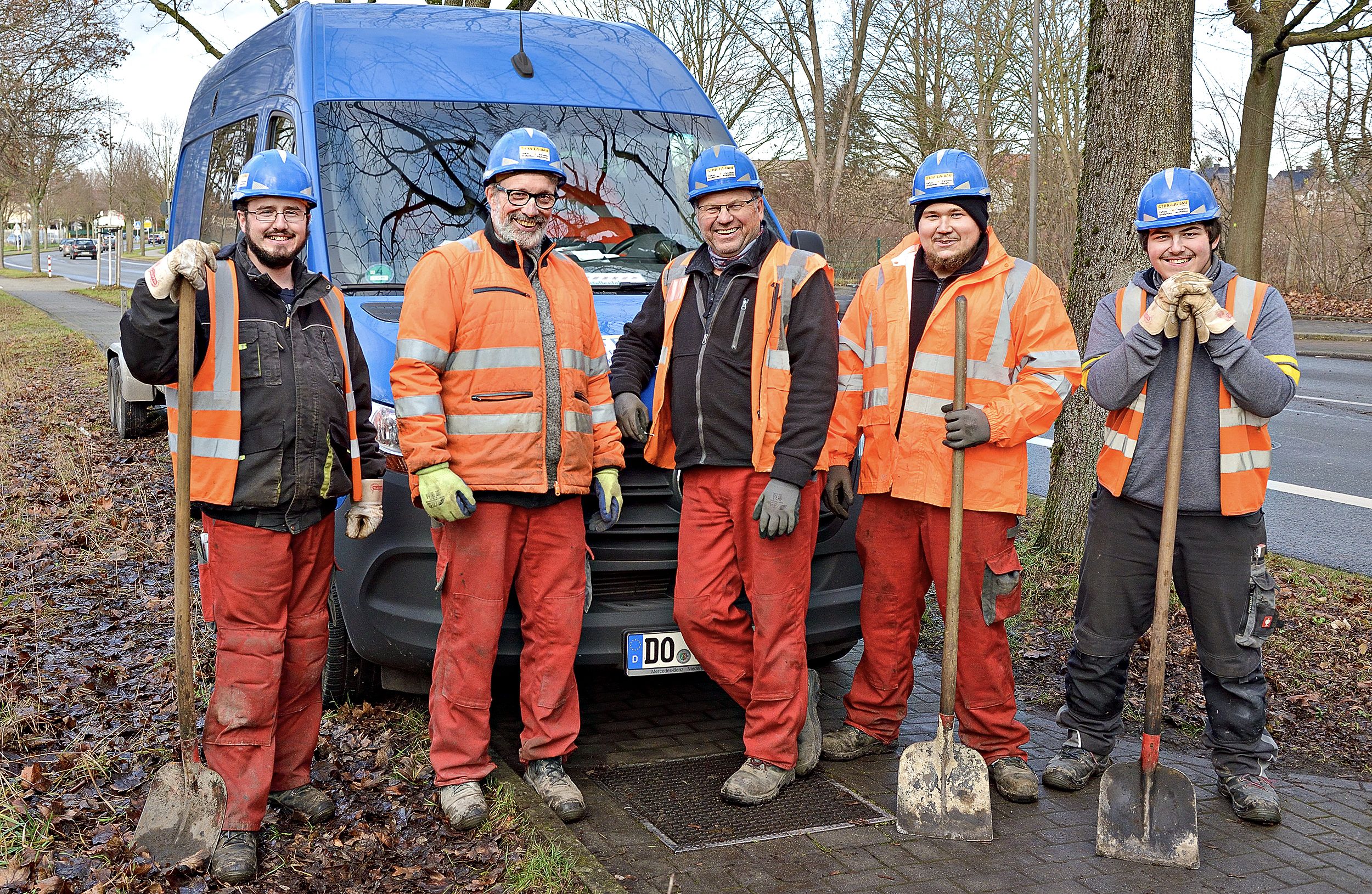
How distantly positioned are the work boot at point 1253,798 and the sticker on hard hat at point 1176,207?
73.9 inches

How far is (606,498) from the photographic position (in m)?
4.00

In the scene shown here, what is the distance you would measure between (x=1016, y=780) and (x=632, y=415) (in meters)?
1.81

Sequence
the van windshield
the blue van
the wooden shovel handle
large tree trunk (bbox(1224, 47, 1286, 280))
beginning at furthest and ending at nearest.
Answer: large tree trunk (bbox(1224, 47, 1286, 280)) → the van windshield → the blue van → the wooden shovel handle

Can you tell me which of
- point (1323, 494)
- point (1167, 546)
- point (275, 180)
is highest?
point (275, 180)

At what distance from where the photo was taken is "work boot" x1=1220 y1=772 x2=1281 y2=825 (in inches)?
152

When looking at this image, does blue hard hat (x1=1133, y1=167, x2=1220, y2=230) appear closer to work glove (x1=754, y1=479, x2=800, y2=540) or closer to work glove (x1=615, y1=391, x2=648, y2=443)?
→ work glove (x1=754, y1=479, x2=800, y2=540)

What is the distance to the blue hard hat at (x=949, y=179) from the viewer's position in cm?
394

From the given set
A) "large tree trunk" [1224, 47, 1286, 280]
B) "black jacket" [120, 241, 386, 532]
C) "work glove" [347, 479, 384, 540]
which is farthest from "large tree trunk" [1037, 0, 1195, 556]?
"large tree trunk" [1224, 47, 1286, 280]

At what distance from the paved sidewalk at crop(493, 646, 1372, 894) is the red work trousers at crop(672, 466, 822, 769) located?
371mm

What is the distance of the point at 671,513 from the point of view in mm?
4211

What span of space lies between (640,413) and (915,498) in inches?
38.8

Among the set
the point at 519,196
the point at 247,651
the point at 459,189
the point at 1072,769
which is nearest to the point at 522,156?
the point at 519,196

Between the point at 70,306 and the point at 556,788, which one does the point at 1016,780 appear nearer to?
the point at 556,788

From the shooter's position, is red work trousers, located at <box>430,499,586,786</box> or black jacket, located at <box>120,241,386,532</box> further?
red work trousers, located at <box>430,499,586,786</box>
